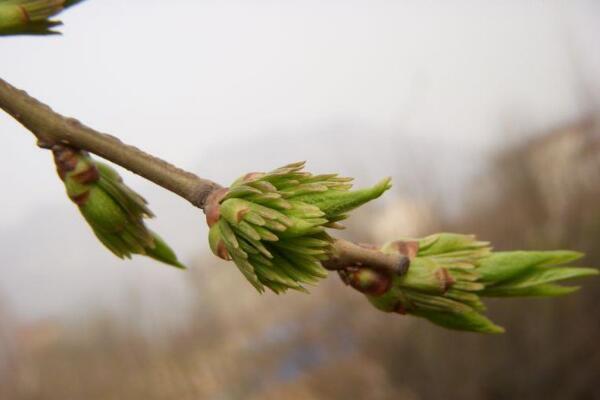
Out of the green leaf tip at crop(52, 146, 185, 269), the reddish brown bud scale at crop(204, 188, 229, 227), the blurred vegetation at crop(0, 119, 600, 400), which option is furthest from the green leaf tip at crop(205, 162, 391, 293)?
the blurred vegetation at crop(0, 119, 600, 400)

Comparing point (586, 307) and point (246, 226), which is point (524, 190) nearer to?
point (586, 307)

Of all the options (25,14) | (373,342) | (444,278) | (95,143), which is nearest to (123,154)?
(95,143)

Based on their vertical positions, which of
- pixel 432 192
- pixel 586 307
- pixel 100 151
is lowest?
pixel 586 307

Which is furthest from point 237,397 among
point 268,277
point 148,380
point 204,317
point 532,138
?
point 268,277

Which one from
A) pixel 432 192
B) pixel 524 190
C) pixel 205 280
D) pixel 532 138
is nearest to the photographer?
pixel 432 192

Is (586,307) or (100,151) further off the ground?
(100,151)

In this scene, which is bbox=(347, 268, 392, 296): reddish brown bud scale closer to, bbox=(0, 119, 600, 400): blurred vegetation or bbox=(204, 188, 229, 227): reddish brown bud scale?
bbox=(204, 188, 229, 227): reddish brown bud scale
